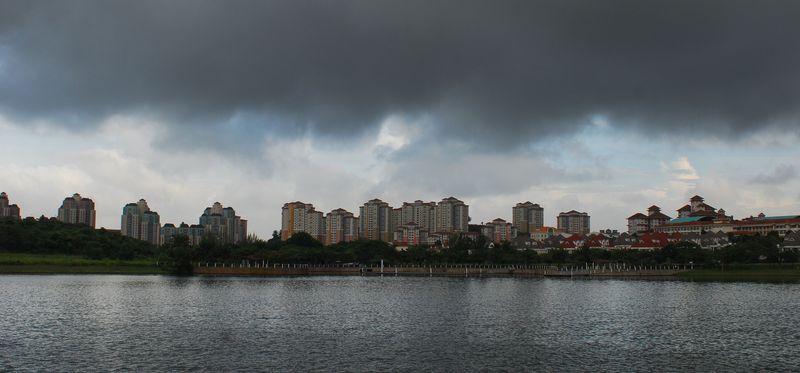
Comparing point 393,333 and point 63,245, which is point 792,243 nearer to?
point 393,333

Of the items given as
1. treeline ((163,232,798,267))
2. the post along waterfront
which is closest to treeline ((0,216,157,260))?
treeline ((163,232,798,267))

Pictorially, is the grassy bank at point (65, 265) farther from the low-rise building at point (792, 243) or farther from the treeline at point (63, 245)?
the low-rise building at point (792, 243)

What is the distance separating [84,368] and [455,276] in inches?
4802

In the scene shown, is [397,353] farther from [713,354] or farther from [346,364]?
[713,354]

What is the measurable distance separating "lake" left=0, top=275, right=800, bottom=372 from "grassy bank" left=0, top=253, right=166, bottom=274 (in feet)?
210

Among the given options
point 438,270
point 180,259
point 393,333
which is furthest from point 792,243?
point 393,333

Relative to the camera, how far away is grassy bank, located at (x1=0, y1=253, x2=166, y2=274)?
135875 mm

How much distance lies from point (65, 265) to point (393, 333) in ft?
378

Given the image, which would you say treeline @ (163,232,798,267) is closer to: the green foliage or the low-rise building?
the green foliage

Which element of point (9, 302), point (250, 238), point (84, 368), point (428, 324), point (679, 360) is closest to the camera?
point (84, 368)

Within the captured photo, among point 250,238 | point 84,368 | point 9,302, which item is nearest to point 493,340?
point 84,368

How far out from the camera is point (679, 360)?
3706 centimetres

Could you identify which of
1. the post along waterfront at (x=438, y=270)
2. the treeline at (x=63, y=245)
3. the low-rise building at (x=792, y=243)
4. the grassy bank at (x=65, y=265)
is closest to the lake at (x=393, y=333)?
the grassy bank at (x=65, y=265)

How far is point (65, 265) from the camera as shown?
140 meters
